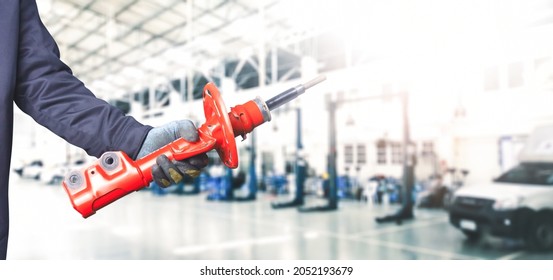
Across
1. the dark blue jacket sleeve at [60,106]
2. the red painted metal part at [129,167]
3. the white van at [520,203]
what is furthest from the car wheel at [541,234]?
the dark blue jacket sleeve at [60,106]

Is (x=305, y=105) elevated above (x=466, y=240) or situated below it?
above

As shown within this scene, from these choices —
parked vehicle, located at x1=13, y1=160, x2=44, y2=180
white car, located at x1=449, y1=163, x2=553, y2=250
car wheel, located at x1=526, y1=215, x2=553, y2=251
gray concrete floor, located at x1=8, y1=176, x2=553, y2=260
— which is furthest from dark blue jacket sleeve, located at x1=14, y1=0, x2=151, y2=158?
parked vehicle, located at x1=13, y1=160, x2=44, y2=180

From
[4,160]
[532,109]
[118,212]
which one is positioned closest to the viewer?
[4,160]

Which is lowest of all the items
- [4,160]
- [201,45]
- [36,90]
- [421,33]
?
[4,160]

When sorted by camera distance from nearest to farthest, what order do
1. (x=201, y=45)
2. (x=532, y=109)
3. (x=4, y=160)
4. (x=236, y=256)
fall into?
1. (x=4, y=160)
2. (x=236, y=256)
3. (x=201, y=45)
4. (x=532, y=109)

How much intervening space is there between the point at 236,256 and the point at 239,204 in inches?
168

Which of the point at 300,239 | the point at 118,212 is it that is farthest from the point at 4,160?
the point at 118,212

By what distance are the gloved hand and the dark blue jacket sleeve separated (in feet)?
0.09

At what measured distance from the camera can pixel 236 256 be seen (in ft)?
11.4

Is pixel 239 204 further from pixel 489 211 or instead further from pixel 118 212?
pixel 489 211

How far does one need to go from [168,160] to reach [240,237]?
370 centimetres

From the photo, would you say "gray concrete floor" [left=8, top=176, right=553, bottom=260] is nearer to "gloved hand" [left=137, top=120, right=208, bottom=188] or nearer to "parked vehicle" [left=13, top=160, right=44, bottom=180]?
"gloved hand" [left=137, top=120, right=208, bottom=188]

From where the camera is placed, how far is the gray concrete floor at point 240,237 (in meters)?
3.58

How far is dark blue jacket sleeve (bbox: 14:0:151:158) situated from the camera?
0.91 metres
